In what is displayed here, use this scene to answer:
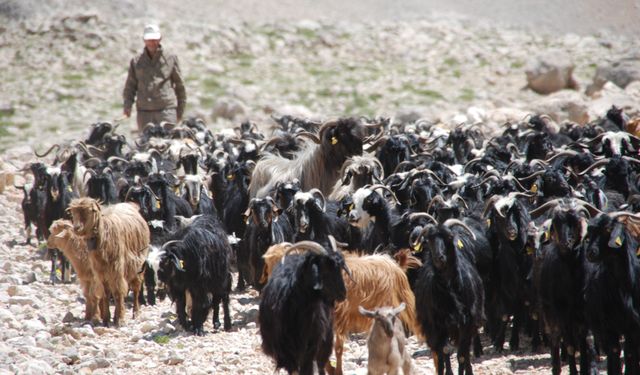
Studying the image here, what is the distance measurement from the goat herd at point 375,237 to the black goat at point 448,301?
0.6 inches

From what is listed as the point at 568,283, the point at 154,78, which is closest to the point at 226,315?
the point at 568,283

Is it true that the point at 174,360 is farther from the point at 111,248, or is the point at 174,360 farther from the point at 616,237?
the point at 616,237

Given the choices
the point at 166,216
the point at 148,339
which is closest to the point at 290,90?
the point at 166,216

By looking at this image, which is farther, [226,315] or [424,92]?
[424,92]

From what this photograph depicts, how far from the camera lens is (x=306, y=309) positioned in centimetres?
696

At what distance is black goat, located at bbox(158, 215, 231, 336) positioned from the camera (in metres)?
9.46

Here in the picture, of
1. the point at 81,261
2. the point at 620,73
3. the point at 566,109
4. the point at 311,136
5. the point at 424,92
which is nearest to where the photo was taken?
the point at 81,261

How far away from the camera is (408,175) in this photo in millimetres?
10898

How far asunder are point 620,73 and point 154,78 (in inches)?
495

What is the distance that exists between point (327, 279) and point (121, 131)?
16691 millimetres

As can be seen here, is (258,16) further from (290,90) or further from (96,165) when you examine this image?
(96,165)

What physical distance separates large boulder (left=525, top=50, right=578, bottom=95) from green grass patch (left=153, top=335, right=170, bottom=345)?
1947 cm

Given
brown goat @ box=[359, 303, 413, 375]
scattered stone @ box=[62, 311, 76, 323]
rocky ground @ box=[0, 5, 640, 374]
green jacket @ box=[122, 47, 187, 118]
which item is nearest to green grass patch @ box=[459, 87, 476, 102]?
rocky ground @ box=[0, 5, 640, 374]

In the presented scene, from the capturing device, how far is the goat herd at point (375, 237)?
7047 mm
